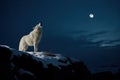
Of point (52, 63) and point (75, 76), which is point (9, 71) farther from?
point (75, 76)

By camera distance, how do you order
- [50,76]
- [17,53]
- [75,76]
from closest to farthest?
[17,53] → [50,76] → [75,76]

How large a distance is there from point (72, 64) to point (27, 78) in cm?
1142

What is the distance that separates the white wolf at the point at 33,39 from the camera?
39.4 meters

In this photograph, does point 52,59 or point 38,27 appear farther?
point 38,27

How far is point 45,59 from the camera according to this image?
3369 cm

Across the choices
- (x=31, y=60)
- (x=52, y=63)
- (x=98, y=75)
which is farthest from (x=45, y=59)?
(x=98, y=75)

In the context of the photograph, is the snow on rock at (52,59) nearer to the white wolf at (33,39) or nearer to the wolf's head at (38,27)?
the white wolf at (33,39)

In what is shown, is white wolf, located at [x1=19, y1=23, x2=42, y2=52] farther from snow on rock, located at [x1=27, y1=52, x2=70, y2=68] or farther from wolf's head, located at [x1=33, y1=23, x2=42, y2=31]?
snow on rock, located at [x1=27, y1=52, x2=70, y2=68]

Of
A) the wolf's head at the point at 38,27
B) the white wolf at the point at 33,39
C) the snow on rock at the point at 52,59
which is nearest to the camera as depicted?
the snow on rock at the point at 52,59

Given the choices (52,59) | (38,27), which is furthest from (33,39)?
(52,59)

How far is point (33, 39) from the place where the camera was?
130ft

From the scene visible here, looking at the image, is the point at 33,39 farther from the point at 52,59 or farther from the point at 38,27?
the point at 52,59

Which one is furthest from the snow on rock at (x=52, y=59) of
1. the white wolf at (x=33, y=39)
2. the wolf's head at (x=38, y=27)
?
the wolf's head at (x=38, y=27)

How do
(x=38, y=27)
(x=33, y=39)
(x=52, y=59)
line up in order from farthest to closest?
1. (x=38, y=27)
2. (x=33, y=39)
3. (x=52, y=59)
